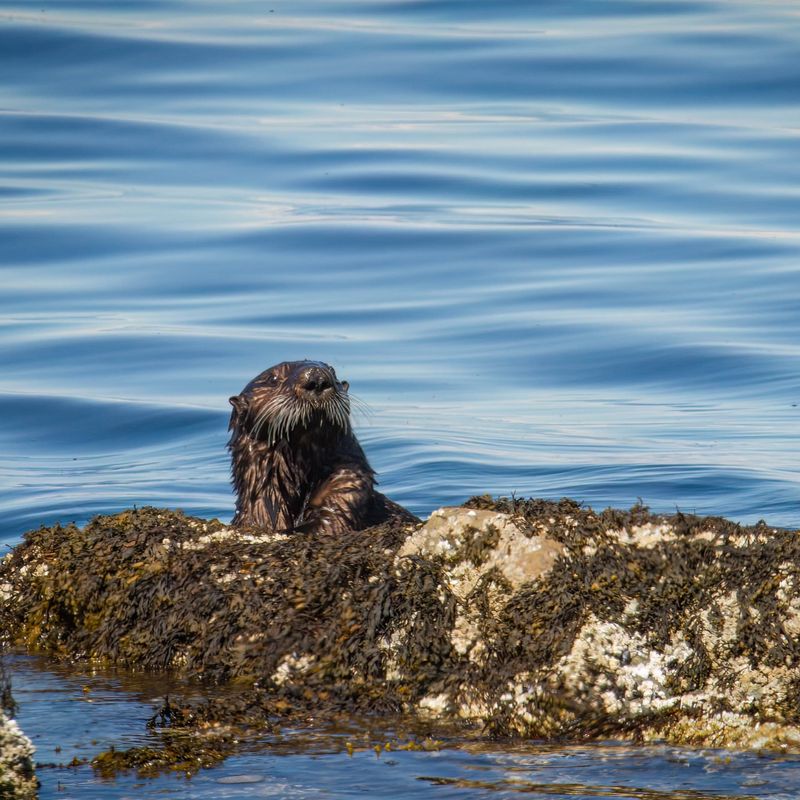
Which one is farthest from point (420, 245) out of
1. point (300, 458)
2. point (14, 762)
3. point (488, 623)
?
point (14, 762)

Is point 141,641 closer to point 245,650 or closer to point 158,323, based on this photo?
point 245,650

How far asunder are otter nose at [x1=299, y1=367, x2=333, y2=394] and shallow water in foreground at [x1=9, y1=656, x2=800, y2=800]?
2.16 meters

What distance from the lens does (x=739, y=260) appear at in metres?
18.8

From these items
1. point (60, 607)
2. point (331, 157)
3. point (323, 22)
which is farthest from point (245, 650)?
point (323, 22)

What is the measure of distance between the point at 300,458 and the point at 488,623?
2.14 m

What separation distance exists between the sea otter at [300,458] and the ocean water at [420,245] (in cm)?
235

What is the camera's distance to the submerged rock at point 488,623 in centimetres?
468

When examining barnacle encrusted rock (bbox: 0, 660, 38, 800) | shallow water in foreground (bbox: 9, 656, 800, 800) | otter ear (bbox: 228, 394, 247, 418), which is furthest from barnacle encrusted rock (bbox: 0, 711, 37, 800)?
otter ear (bbox: 228, 394, 247, 418)

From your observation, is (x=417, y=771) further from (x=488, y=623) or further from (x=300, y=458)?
(x=300, y=458)

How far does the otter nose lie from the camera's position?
672cm

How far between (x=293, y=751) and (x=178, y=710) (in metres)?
0.48

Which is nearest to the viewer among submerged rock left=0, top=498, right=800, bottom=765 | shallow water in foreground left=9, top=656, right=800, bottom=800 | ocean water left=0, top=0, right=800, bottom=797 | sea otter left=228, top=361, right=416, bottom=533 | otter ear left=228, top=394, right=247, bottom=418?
shallow water in foreground left=9, top=656, right=800, bottom=800

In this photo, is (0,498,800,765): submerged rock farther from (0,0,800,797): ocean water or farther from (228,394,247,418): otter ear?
(228,394,247,418): otter ear

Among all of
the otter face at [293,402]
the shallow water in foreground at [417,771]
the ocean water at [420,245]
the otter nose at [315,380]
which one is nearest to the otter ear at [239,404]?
the otter face at [293,402]
